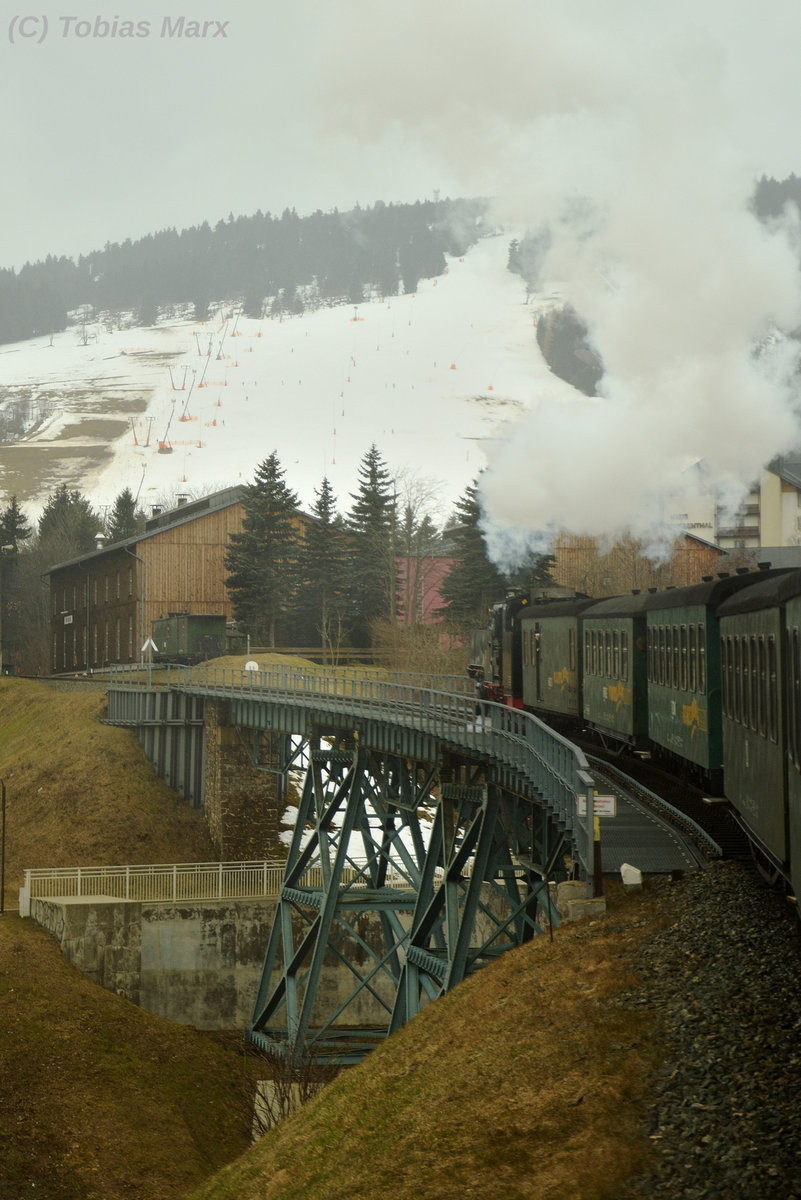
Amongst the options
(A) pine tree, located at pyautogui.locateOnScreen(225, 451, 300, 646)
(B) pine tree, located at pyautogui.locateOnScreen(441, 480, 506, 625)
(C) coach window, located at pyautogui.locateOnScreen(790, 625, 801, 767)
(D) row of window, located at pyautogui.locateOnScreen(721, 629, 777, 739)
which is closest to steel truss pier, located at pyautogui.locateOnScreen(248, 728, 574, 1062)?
(D) row of window, located at pyautogui.locateOnScreen(721, 629, 777, 739)

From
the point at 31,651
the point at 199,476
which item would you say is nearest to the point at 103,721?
the point at 31,651

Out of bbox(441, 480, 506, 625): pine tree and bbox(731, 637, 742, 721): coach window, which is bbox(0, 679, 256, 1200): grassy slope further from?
bbox(441, 480, 506, 625): pine tree

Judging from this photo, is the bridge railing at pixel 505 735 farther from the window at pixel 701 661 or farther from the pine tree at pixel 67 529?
the pine tree at pixel 67 529

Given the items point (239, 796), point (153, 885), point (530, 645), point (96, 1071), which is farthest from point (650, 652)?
point (239, 796)

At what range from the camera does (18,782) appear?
52812 millimetres

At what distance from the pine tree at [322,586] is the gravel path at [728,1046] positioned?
64.7 metres

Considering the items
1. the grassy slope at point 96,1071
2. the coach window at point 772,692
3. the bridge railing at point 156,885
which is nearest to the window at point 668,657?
the coach window at point 772,692

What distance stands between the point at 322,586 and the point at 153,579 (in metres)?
10.8

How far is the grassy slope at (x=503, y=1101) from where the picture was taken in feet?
32.9

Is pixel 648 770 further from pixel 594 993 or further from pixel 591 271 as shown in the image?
pixel 591 271

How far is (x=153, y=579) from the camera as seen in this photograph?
73875mm

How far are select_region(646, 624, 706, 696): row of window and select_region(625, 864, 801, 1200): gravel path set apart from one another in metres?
4.55

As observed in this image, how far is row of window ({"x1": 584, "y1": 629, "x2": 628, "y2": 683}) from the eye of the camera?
81.5 feet

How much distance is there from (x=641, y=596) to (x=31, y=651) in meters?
88.9
